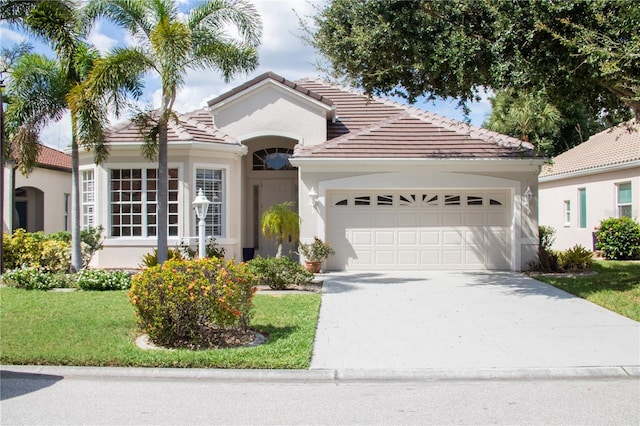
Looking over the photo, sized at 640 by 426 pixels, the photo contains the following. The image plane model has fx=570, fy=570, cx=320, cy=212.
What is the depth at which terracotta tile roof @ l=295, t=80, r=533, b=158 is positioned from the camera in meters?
15.2

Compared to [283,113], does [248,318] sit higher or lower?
lower

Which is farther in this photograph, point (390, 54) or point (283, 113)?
point (283, 113)

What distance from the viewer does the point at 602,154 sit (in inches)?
848

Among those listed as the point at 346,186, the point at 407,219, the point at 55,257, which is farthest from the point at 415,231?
the point at 55,257

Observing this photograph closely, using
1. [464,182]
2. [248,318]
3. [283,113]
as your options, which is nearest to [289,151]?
[283,113]

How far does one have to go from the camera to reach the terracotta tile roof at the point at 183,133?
14711 millimetres

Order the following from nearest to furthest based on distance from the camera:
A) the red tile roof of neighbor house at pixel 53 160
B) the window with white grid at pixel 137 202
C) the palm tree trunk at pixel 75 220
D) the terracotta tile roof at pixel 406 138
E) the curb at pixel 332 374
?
the curb at pixel 332 374 → the palm tree trunk at pixel 75 220 → the window with white grid at pixel 137 202 → the terracotta tile roof at pixel 406 138 → the red tile roof of neighbor house at pixel 53 160

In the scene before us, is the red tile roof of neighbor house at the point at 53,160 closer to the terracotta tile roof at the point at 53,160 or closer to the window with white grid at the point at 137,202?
the terracotta tile roof at the point at 53,160

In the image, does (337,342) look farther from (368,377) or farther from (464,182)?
(464,182)

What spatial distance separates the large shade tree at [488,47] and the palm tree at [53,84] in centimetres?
471

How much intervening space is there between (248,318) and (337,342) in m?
1.29

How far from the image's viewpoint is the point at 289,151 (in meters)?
17.8

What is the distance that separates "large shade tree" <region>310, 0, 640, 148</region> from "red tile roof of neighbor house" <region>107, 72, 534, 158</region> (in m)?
2.45

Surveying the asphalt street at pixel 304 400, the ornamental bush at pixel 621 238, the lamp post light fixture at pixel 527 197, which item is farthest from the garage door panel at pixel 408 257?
the asphalt street at pixel 304 400
